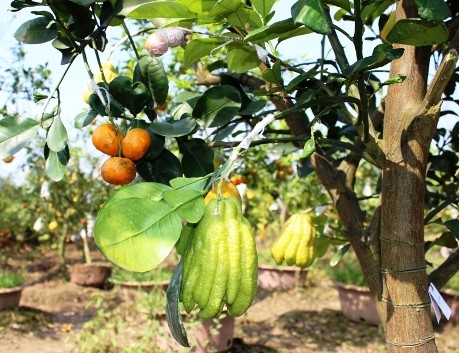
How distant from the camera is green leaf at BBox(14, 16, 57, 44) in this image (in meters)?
0.77

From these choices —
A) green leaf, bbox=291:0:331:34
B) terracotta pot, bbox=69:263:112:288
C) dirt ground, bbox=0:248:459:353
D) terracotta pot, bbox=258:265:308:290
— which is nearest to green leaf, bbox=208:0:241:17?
green leaf, bbox=291:0:331:34

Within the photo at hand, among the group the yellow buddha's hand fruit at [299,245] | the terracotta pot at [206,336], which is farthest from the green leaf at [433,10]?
the terracotta pot at [206,336]

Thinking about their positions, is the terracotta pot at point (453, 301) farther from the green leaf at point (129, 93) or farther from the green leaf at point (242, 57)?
the green leaf at point (129, 93)

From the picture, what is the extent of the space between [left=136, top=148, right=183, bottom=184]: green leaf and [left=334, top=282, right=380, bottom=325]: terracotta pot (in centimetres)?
344

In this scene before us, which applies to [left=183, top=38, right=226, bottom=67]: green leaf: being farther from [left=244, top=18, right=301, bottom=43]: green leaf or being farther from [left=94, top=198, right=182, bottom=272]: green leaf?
[left=94, top=198, right=182, bottom=272]: green leaf

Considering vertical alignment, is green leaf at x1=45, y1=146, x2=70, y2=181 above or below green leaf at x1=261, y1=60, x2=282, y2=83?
below

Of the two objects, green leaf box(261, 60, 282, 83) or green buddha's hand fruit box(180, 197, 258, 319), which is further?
green leaf box(261, 60, 282, 83)

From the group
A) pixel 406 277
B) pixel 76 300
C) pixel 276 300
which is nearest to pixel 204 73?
pixel 406 277

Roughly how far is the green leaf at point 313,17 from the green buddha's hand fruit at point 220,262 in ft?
0.66

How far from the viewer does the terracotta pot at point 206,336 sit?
290cm

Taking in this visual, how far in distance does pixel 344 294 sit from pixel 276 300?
821mm

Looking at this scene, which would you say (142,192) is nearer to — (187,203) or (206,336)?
(187,203)

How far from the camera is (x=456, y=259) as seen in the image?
978 mm

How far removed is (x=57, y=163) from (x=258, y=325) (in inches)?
135
